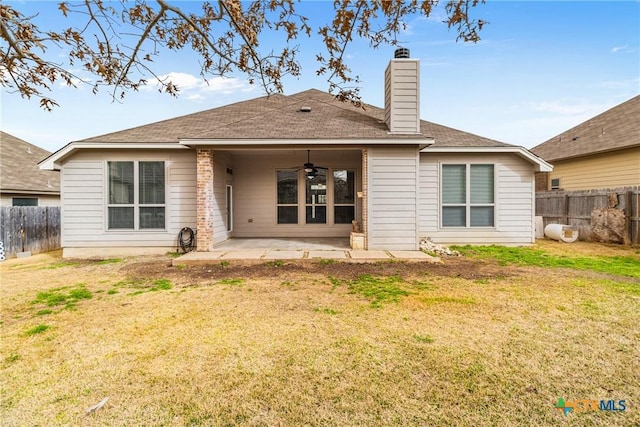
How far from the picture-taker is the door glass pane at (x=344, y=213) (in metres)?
11.0

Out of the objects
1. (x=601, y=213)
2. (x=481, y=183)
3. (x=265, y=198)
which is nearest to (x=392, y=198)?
(x=481, y=183)

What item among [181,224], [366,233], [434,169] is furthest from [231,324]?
[434,169]

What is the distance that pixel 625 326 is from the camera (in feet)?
11.8

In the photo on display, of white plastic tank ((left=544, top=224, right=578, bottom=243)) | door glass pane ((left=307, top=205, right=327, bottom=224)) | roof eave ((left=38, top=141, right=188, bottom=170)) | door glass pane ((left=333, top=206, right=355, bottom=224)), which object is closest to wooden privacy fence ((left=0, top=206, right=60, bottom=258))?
roof eave ((left=38, top=141, right=188, bottom=170))

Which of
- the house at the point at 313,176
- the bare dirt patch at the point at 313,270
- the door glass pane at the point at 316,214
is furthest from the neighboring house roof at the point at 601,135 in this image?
the door glass pane at the point at 316,214

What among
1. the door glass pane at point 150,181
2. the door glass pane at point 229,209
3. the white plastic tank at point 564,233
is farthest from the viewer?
the white plastic tank at point 564,233

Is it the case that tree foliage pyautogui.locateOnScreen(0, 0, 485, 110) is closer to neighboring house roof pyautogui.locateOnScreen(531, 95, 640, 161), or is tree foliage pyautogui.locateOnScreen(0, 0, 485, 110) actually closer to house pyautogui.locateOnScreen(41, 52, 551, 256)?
house pyautogui.locateOnScreen(41, 52, 551, 256)

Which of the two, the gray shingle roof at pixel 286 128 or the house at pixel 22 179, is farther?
the house at pixel 22 179

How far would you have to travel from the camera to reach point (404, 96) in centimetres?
838

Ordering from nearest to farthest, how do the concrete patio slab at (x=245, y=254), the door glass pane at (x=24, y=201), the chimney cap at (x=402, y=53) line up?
the concrete patio slab at (x=245, y=254)
the chimney cap at (x=402, y=53)
the door glass pane at (x=24, y=201)

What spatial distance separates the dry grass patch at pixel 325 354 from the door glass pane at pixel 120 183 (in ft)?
12.5

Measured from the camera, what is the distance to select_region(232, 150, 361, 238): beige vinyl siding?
35.9 ft

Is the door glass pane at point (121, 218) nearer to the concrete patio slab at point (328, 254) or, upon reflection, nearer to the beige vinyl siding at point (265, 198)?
the beige vinyl siding at point (265, 198)

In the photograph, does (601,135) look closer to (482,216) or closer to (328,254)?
(482,216)
